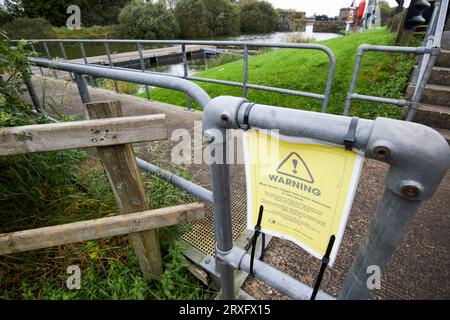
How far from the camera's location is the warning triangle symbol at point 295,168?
2.27 ft

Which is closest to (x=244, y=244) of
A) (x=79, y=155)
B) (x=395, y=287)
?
(x=395, y=287)

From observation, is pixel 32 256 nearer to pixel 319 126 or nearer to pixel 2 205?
pixel 2 205

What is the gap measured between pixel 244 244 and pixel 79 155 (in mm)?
1877

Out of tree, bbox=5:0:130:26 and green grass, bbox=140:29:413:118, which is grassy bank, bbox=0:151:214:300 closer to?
green grass, bbox=140:29:413:118

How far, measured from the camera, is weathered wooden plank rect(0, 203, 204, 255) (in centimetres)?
132

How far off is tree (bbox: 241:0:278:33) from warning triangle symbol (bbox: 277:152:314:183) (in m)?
48.3

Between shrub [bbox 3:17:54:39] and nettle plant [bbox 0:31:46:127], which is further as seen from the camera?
shrub [bbox 3:17:54:39]

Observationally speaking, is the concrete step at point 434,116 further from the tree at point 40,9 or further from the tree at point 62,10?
the tree at point 40,9

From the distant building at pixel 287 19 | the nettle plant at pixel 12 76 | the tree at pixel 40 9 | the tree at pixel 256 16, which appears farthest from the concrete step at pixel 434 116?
the distant building at pixel 287 19

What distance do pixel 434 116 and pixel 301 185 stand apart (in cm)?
330

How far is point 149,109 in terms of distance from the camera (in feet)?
14.1

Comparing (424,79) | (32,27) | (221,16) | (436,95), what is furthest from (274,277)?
(221,16)

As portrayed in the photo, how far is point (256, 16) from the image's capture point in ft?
141

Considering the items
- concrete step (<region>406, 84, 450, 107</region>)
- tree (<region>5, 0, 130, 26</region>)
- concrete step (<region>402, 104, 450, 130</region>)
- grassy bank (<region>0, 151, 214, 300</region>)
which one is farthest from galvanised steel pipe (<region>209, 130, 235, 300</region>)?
tree (<region>5, 0, 130, 26</region>)
